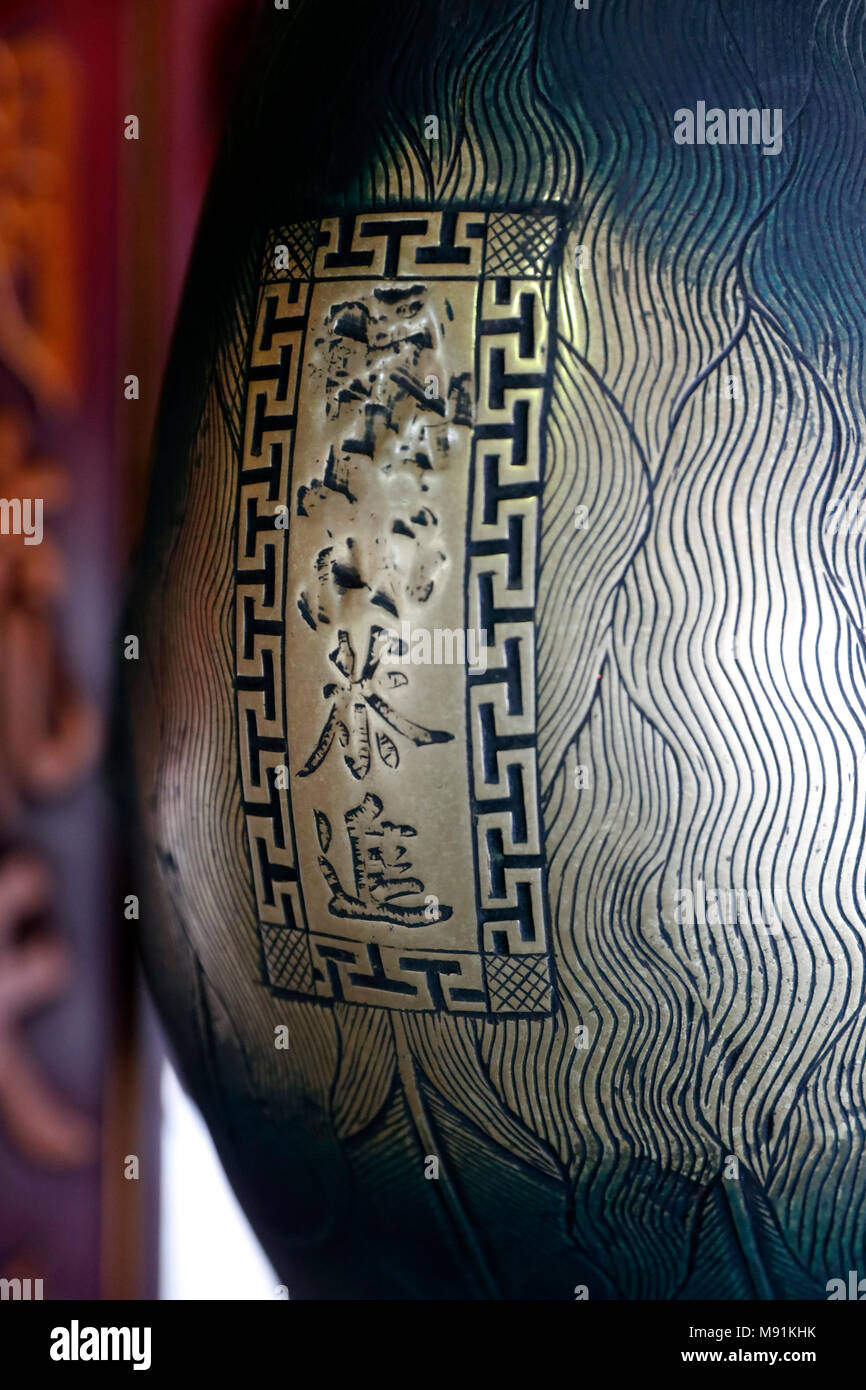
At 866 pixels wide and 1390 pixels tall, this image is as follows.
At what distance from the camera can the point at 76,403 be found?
40.0 inches

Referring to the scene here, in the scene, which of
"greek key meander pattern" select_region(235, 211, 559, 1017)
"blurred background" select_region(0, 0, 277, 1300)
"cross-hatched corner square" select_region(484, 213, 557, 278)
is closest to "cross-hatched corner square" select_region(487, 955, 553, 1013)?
"greek key meander pattern" select_region(235, 211, 559, 1017)

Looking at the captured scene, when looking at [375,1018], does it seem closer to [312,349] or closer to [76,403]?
[312,349]

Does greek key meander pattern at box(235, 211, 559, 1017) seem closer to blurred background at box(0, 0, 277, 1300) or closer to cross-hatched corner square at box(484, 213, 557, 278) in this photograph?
cross-hatched corner square at box(484, 213, 557, 278)

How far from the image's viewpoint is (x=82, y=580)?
1.01 metres

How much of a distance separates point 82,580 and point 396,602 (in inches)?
18.9

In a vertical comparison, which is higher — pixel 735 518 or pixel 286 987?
pixel 735 518

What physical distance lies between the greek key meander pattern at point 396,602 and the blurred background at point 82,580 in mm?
339

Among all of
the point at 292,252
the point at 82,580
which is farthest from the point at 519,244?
the point at 82,580

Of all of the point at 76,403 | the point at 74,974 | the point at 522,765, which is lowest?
the point at 74,974

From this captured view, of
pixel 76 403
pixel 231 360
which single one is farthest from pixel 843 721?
pixel 76 403

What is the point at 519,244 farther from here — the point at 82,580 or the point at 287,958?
the point at 82,580

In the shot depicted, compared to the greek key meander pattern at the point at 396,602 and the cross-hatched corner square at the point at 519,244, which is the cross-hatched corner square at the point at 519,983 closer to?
the greek key meander pattern at the point at 396,602

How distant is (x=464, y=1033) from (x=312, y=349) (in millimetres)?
290

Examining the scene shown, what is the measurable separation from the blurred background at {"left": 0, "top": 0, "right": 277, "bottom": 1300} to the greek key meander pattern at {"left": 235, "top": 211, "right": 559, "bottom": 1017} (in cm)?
34
